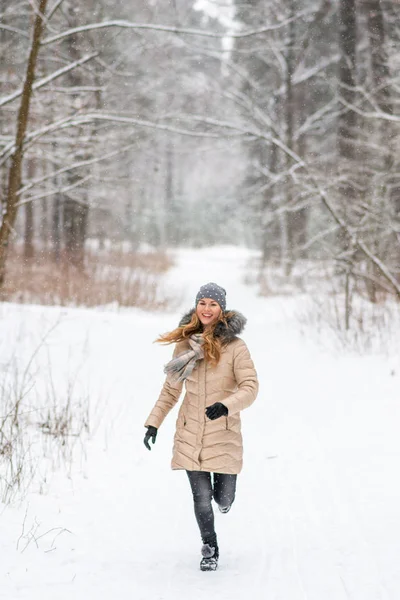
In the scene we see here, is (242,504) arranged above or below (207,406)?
below

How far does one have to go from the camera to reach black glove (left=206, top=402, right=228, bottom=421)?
9.79ft

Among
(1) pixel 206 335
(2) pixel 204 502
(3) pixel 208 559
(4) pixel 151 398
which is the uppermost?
(1) pixel 206 335

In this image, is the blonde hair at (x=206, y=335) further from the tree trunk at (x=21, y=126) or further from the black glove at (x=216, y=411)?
the tree trunk at (x=21, y=126)

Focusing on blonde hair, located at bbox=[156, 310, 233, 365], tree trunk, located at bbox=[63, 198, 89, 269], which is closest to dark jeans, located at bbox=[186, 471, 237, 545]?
blonde hair, located at bbox=[156, 310, 233, 365]

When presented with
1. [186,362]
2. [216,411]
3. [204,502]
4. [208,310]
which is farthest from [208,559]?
[208,310]

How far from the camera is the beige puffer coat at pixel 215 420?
3.23 meters

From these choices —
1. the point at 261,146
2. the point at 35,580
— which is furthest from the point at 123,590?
the point at 261,146

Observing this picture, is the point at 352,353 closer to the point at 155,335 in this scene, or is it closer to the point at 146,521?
the point at 155,335

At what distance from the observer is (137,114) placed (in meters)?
5.92

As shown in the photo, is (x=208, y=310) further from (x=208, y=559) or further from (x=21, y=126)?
(x=21, y=126)

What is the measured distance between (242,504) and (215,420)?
1364mm

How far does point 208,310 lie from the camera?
3.37 metres

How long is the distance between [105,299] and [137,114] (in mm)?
7263

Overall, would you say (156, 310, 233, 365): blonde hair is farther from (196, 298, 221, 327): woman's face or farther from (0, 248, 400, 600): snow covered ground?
(0, 248, 400, 600): snow covered ground
